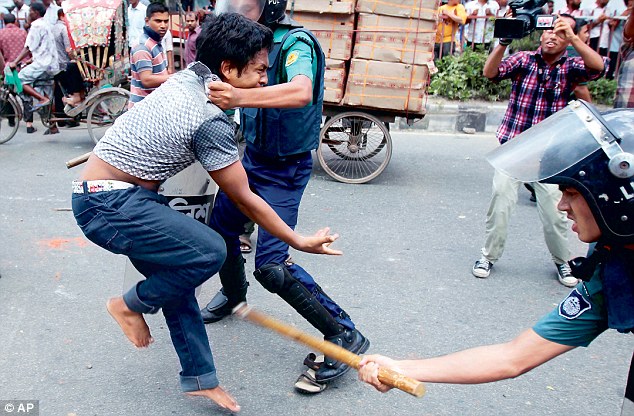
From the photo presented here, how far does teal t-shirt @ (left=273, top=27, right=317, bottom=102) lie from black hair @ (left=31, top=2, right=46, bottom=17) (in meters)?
7.24

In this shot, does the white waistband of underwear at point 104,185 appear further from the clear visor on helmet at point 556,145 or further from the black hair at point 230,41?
the clear visor on helmet at point 556,145

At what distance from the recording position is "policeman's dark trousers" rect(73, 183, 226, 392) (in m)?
2.49

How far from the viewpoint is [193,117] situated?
2.44 meters

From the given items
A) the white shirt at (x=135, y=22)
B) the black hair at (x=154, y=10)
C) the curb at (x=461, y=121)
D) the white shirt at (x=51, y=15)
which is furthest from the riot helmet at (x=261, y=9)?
the white shirt at (x=135, y=22)

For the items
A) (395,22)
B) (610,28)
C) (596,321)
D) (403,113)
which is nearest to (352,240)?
(403,113)

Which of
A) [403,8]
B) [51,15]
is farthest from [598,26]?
[51,15]

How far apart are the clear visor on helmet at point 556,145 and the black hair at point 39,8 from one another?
8.68 meters

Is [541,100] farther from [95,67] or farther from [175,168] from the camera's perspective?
[95,67]

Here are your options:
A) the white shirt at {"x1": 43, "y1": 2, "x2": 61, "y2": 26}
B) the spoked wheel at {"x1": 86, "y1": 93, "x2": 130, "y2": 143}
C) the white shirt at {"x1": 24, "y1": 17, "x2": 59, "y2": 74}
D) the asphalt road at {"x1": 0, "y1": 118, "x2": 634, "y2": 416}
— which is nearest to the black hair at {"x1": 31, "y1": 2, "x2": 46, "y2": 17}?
the white shirt at {"x1": 43, "y1": 2, "x2": 61, "y2": 26}

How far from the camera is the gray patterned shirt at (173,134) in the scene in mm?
2447

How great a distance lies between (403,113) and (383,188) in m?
0.73

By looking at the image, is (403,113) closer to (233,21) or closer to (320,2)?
(320,2)

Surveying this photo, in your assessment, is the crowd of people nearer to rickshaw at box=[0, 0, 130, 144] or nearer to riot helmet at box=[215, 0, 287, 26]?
riot helmet at box=[215, 0, 287, 26]

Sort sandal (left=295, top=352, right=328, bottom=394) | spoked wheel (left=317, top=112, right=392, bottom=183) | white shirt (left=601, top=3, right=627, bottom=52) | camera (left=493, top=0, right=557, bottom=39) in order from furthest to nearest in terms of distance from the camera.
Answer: white shirt (left=601, top=3, right=627, bottom=52)
spoked wheel (left=317, top=112, right=392, bottom=183)
camera (left=493, top=0, right=557, bottom=39)
sandal (left=295, top=352, right=328, bottom=394)
